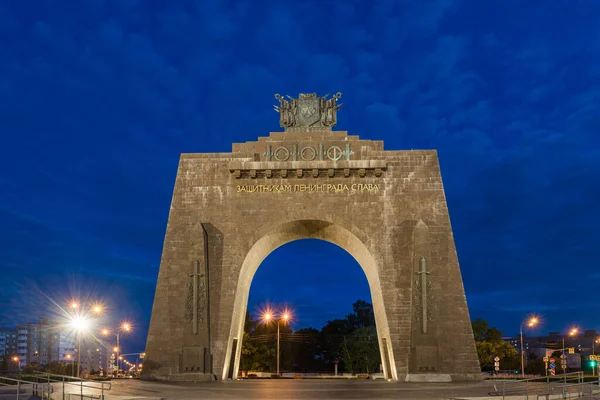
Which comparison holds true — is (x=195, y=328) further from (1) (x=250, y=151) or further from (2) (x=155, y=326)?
(1) (x=250, y=151)

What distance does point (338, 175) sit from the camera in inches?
1164

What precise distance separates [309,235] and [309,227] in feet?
6.54

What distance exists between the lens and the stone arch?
28.7 m

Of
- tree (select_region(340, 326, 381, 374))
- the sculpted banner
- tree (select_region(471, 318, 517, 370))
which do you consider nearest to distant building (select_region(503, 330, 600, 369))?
tree (select_region(471, 318, 517, 370))

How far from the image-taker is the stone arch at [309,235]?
28.7m

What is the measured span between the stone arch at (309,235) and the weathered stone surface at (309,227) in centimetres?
12

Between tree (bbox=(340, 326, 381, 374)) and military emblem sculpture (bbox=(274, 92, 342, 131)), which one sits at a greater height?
military emblem sculpture (bbox=(274, 92, 342, 131))

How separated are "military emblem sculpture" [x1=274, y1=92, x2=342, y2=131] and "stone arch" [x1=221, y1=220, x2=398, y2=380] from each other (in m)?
5.01

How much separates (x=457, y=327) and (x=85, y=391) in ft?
53.3

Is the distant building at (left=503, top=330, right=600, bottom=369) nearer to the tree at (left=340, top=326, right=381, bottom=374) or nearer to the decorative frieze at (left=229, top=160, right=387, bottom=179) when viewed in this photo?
the tree at (left=340, top=326, right=381, bottom=374)

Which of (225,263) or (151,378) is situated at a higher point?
(225,263)

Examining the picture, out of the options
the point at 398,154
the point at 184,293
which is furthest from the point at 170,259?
the point at 398,154

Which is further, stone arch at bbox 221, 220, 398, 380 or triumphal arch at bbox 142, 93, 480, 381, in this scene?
stone arch at bbox 221, 220, 398, 380

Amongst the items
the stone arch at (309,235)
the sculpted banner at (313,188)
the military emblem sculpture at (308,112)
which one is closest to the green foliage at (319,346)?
the stone arch at (309,235)
